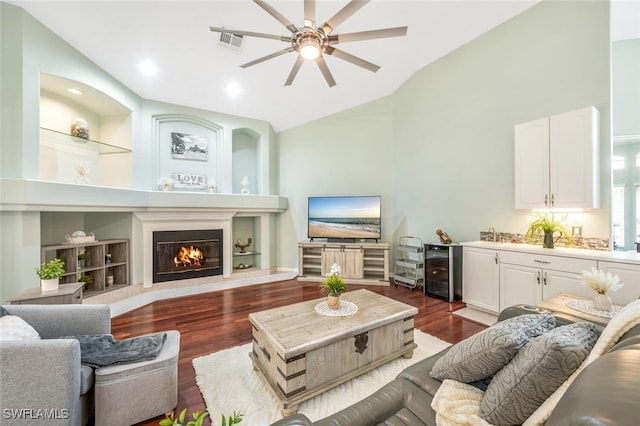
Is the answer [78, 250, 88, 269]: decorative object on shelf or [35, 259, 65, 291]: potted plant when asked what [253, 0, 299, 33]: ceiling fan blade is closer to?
[35, 259, 65, 291]: potted plant

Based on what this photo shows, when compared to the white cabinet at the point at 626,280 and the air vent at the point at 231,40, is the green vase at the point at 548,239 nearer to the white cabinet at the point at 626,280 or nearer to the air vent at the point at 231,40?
the white cabinet at the point at 626,280

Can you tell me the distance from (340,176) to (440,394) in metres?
4.56

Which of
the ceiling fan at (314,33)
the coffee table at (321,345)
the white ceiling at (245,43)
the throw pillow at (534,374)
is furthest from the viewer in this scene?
the white ceiling at (245,43)

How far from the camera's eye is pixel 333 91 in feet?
15.3

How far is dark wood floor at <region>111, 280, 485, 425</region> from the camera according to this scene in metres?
2.41

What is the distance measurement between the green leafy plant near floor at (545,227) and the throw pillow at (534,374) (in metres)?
2.51

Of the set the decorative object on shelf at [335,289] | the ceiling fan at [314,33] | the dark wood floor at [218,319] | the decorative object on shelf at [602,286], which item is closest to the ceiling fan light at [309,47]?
the ceiling fan at [314,33]

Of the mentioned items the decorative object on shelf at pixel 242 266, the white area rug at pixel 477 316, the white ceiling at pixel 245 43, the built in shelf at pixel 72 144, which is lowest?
the white area rug at pixel 477 316

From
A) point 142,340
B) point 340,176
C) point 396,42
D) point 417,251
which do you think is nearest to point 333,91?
point 396,42

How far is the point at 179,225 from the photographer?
4.39 metres

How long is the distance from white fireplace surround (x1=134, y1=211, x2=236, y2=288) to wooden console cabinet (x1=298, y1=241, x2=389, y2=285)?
54.5 inches

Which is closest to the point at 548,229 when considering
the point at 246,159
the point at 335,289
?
the point at 335,289

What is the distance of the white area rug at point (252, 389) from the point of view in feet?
5.72

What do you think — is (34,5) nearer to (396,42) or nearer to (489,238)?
(396,42)
